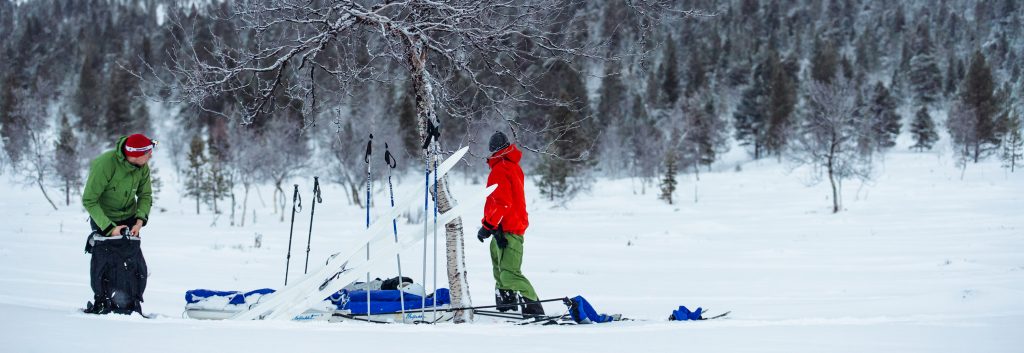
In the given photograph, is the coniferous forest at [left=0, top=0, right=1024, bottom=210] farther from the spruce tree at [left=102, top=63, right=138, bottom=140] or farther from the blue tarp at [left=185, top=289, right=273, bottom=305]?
the blue tarp at [left=185, top=289, right=273, bottom=305]

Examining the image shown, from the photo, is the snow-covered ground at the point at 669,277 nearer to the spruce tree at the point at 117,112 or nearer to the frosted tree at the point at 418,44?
the frosted tree at the point at 418,44

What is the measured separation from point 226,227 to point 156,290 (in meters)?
19.5

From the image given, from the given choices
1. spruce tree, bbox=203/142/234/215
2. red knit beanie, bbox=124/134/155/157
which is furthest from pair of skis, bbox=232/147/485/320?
spruce tree, bbox=203/142/234/215

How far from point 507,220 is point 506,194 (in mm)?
259

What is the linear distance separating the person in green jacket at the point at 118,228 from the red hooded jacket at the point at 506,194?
2.72 meters

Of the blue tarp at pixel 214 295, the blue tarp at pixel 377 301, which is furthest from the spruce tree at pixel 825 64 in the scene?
the blue tarp at pixel 214 295

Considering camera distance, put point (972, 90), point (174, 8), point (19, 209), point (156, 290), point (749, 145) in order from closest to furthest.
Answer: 1. point (174, 8)
2. point (156, 290)
3. point (19, 209)
4. point (972, 90)
5. point (749, 145)

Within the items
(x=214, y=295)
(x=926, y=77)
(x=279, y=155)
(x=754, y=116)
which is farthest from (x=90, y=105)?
(x=926, y=77)

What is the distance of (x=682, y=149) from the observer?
53.4 m

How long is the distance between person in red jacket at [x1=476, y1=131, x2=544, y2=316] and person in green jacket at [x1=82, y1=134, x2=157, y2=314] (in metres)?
2.74

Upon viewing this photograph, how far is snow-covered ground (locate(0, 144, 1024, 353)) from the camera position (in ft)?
13.3

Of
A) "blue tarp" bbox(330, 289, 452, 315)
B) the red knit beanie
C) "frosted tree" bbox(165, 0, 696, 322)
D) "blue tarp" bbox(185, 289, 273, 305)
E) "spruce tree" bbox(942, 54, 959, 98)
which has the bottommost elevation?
"blue tarp" bbox(330, 289, 452, 315)

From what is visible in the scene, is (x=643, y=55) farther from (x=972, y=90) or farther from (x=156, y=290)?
(x=972, y=90)

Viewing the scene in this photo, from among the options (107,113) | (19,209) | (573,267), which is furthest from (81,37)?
(573,267)
